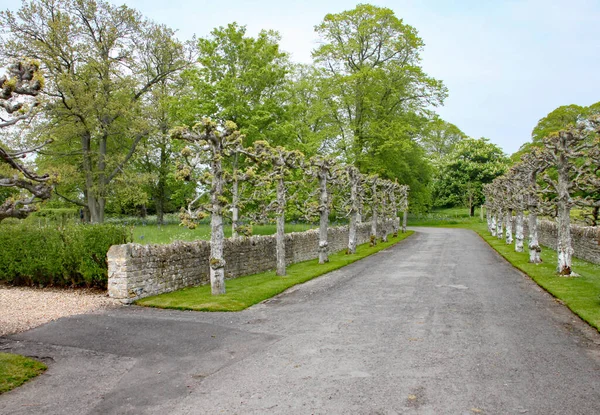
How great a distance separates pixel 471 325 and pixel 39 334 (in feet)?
31.9

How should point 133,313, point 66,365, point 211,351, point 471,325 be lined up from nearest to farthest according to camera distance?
point 66,365 < point 211,351 < point 471,325 < point 133,313

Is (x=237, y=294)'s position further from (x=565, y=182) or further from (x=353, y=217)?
(x=353, y=217)

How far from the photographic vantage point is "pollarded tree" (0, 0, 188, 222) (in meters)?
26.3

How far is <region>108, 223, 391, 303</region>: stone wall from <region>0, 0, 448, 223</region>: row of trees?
25.4 ft

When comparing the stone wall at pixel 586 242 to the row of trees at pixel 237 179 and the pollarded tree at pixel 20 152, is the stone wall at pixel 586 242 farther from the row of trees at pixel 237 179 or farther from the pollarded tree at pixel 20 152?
the pollarded tree at pixel 20 152

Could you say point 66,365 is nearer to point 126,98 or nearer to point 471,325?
point 471,325

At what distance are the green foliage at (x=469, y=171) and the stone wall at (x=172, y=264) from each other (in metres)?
50.7

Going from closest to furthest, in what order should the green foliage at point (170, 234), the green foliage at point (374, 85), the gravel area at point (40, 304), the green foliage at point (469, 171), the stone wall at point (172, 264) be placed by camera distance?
the gravel area at point (40, 304) < the stone wall at point (172, 264) < the green foliage at point (170, 234) < the green foliage at point (374, 85) < the green foliage at point (469, 171)

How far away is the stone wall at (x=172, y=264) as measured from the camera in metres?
11.9

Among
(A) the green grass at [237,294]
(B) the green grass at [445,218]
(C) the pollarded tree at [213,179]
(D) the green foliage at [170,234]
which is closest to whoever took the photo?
(A) the green grass at [237,294]

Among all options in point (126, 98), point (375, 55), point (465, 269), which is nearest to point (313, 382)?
point (465, 269)

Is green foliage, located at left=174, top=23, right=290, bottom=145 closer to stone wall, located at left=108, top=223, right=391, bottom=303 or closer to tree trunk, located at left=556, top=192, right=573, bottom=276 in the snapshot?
stone wall, located at left=108, top=223, right=391, bottom=303

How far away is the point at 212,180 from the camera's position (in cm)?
1341

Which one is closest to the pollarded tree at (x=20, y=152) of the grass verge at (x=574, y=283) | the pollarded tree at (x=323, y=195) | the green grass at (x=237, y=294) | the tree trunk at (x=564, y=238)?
the green grass at (x=237, y=294)
